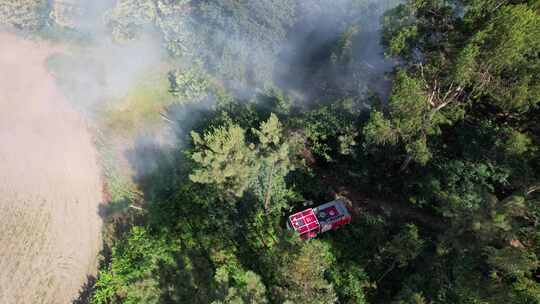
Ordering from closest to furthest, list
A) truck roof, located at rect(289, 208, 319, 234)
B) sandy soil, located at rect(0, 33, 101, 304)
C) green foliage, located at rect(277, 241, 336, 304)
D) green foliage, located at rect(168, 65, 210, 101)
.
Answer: green foliage, located at rect(277, 241, 336, 304) → truck roof, located at rect(289, 208, 319, 234) → sandy soil, located at rect(0, 33, 101, 304) → green foliage, located at rect(168, 65, 210, 101)

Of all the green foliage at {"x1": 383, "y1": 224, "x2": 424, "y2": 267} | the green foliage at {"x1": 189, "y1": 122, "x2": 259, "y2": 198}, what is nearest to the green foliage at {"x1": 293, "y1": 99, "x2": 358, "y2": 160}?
the green foliage at {"x1": 189, "y1": 122, "x2": 259, "y2": 198}

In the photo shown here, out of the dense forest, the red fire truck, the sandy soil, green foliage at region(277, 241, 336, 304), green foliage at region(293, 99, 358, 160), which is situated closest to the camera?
green foliage at region(277, 241, 336, 304)

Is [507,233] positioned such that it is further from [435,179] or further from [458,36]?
[458,36]

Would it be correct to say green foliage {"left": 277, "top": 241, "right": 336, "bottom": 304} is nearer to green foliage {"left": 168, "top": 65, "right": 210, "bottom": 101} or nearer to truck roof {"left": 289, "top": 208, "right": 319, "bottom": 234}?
truck roof {"left": 289, "top": 208, "right": 319, "bottom": 234}

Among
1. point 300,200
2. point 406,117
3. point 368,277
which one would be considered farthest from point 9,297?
point 406,117

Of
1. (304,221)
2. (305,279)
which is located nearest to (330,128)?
(304,221)

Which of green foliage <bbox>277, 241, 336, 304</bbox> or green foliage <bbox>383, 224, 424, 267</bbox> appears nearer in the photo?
green foliage <bbox>277, 241, 336, 304</bbox>
